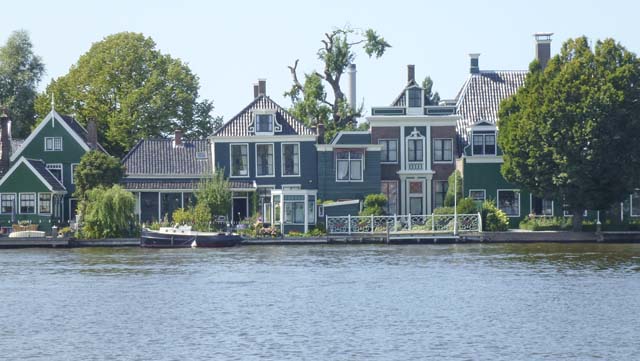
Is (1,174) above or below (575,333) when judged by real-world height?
above

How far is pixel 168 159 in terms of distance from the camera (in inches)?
3386

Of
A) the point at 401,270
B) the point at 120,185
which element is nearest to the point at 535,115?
the point at 401,270

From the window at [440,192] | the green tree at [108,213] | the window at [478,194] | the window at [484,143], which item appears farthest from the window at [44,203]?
the window at [484,143]

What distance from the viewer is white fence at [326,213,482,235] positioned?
77.2 m

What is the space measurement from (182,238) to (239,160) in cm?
1030

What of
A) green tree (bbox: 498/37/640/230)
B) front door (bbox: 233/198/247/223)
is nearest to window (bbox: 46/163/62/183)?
front door (bbox: 233/198/247/223)

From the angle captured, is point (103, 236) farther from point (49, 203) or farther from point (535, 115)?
point (535, 115)

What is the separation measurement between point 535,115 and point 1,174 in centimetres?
3567

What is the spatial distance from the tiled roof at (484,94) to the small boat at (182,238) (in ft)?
64.3

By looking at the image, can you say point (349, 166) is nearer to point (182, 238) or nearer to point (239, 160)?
point (239, 160)

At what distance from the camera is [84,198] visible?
262 ft

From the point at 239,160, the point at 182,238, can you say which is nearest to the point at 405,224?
the point at 239,160

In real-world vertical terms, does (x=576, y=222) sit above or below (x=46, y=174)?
below

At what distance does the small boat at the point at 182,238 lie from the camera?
75.8 metres
